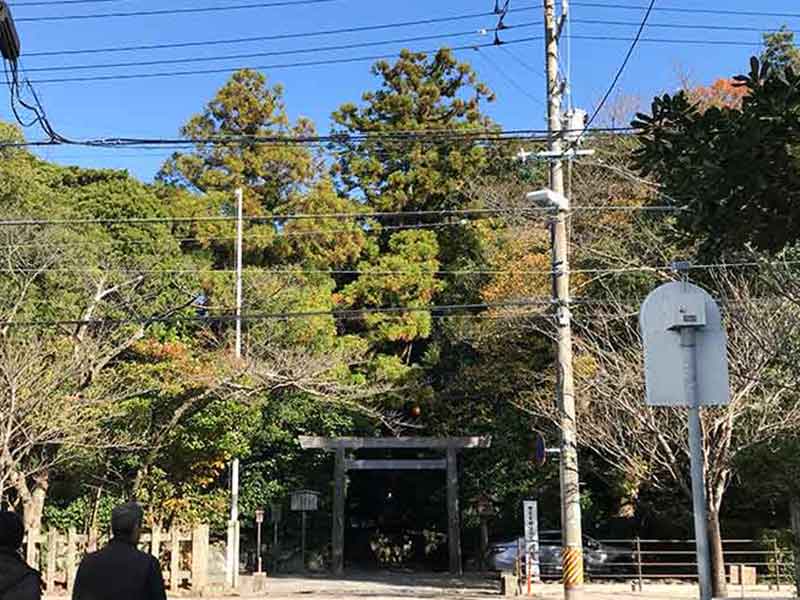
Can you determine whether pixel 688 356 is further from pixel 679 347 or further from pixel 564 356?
pixel 564 356

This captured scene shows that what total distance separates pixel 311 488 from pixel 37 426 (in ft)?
31.3

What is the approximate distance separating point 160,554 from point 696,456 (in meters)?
15.4

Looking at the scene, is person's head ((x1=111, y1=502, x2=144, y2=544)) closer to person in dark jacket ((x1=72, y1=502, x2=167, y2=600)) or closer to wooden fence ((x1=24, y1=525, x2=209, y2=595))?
person in dark jacket ((x1=72, y1=502, x2=167, y2=600))

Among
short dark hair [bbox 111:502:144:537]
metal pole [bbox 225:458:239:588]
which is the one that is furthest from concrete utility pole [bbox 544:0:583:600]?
short dark hair [bbox 111:502:144:537]

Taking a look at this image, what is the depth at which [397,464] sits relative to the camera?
Result: 22.3 meters

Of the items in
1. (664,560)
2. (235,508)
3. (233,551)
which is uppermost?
(235,508)

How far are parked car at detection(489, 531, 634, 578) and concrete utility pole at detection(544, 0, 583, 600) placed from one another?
7506 mm

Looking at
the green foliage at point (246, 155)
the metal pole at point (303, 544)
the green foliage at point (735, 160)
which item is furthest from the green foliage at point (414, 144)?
the green foliage at point (735, 160)

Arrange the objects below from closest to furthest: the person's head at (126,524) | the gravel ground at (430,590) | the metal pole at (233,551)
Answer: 1. the person's head at (126,524)
2. the gravel ground at (430,590)
3. the metal pole at (233,551)

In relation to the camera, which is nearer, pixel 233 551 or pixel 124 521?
pixel 124 521

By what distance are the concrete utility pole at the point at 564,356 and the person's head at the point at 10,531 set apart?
8.81 m

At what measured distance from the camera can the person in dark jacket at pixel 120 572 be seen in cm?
359

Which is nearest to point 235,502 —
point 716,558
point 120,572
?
point 716,558

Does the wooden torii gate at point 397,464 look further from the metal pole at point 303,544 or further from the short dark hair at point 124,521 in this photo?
the short dark hair at point 124,521
